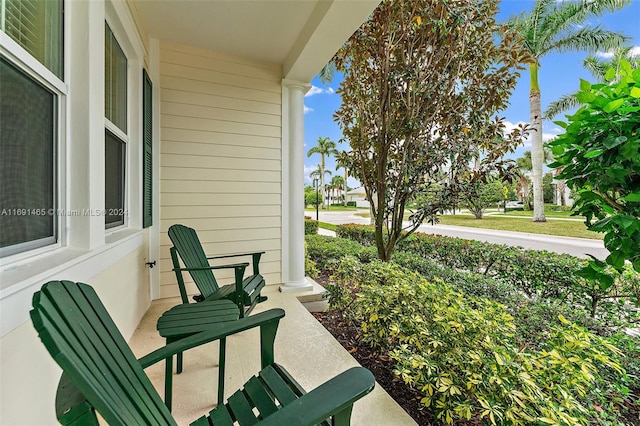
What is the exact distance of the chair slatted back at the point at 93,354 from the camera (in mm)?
548

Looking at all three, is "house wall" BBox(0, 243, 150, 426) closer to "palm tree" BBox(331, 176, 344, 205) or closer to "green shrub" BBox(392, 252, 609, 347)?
"green shrub" BBox(392, 252, 609, 347)

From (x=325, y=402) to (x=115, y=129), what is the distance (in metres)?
2.31

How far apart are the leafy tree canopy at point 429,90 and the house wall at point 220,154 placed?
127 cm

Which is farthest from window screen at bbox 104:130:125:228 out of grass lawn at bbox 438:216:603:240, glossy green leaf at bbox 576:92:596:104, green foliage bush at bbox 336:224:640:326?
grass lawn at bbox 438:216:603:240

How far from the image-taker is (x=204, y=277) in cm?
251

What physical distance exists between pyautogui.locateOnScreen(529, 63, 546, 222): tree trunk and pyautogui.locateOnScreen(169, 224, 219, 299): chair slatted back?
913 centimetres

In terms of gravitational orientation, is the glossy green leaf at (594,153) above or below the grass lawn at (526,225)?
above

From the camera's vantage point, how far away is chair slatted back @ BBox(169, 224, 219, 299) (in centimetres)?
242

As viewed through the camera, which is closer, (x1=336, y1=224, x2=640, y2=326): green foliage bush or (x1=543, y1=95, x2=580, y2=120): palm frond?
(x1=336, y1=224, x2=640, y2=326): green foliage bush

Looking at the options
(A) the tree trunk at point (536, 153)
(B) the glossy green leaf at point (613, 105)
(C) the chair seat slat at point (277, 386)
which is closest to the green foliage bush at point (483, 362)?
(C) the chair seat slat at point (277, 386)

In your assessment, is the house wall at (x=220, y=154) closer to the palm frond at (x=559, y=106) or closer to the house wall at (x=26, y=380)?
the house wall at (x=26, y=380)

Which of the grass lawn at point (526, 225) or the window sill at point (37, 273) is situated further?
the grass lawn at point (526, 225)

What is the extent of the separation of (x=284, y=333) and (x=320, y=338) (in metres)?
0.33

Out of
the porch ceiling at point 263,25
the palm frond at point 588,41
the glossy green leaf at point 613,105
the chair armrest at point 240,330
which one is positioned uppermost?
the palm frond at point 588,41
